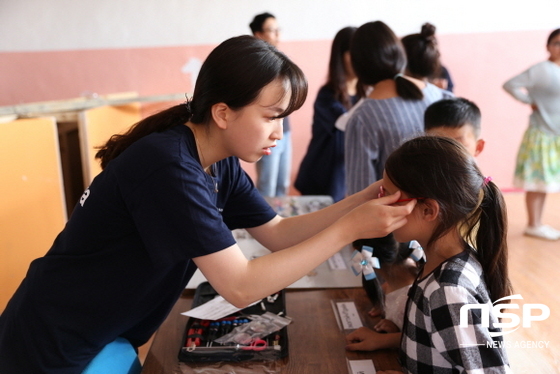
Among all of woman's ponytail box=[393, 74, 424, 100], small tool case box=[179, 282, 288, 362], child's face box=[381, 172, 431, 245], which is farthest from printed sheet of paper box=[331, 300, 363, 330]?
woman's ponytail box=[393, 74, 424, 100]

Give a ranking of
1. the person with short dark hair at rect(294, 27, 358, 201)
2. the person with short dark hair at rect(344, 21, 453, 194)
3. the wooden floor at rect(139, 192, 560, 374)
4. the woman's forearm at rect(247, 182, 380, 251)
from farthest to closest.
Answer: the person with short dark hair at rect(294, 27, 358, 201), the wooden floor at rect(139, 192, 560, 374), the person with short dark hair at rect(344, 21, 453, 194), the woman's forearm at rect(247, 182, 380, 251)

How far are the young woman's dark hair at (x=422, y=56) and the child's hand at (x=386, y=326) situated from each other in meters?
1.55

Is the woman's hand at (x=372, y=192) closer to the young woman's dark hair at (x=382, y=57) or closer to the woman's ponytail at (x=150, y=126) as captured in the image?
the woman's ponytail at (x=150, y=126)

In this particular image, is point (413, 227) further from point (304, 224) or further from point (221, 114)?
point (221, 114)

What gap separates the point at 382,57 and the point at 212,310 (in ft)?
3.61

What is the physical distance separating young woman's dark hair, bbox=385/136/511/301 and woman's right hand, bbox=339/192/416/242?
3.8 inches

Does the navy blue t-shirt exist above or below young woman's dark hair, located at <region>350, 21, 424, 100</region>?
below

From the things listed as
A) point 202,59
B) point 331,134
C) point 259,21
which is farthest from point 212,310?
point 202,59

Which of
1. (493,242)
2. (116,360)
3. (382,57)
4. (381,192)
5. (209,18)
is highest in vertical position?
(209,18)

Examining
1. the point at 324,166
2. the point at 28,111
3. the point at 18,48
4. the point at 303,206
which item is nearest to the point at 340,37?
the point at 324,166

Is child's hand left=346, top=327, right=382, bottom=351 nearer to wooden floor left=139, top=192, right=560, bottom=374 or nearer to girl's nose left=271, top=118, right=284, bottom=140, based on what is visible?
girl's nose left=271, top=118, right=284, bottom=140

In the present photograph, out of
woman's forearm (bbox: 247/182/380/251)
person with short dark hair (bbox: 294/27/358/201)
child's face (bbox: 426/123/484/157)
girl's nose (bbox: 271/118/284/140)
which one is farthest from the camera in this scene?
person with short dark hair (bbox: 294/27/358/201)

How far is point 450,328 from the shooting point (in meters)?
0.96

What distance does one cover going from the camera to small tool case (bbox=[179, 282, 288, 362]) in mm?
1096
